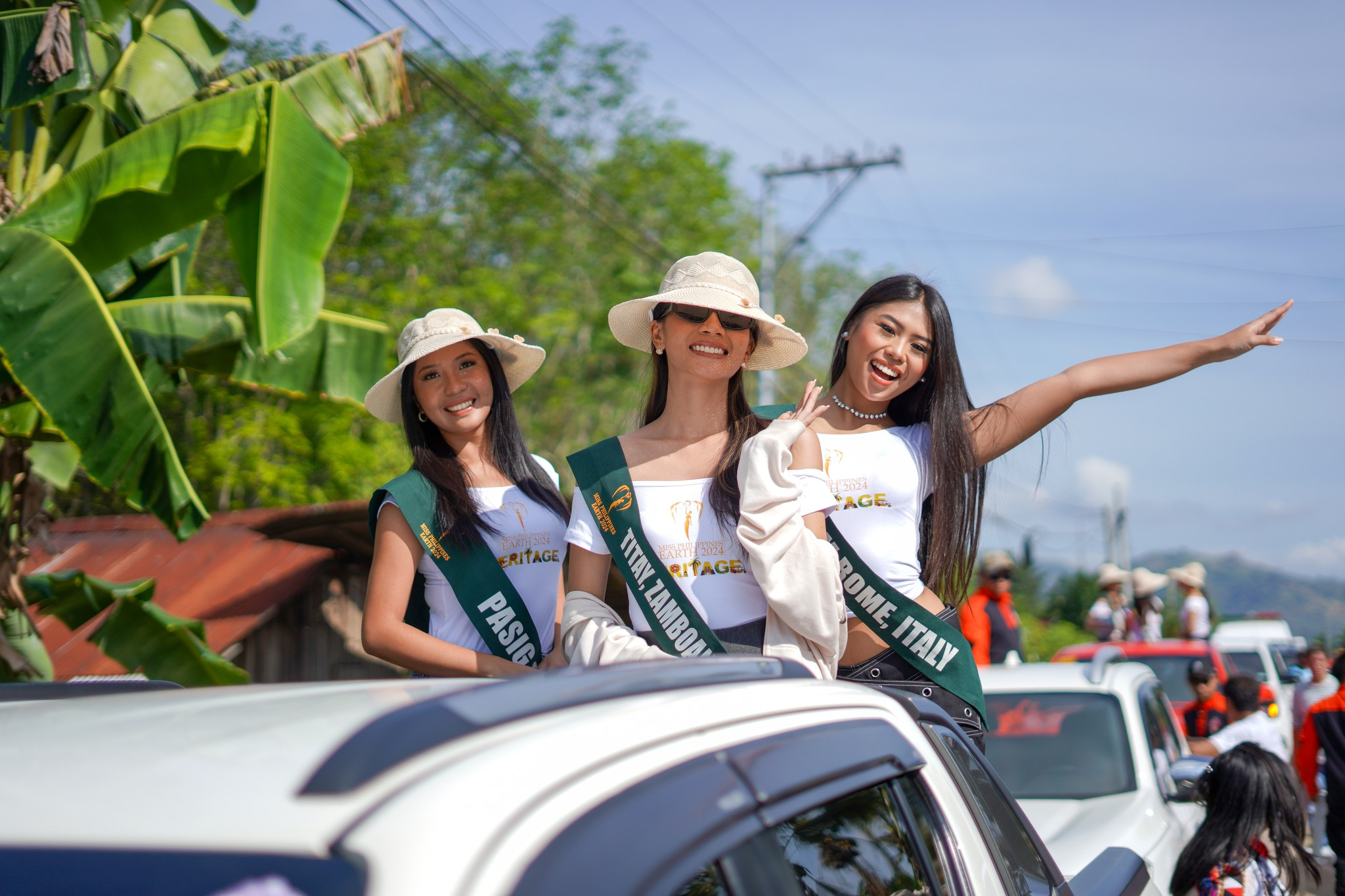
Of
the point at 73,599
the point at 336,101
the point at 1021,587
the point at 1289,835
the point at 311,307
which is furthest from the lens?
the point at 1021,587

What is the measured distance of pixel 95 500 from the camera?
18.1m

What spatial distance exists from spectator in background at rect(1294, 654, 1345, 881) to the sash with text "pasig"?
12.1 feet

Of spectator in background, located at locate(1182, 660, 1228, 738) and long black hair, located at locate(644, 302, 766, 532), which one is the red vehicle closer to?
spectator in background, located at locate(1182, 660, 1228, 738)

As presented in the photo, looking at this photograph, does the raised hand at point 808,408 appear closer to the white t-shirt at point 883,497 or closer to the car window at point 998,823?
the white t-shirt at point 883,497

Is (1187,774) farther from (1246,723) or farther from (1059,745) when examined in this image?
(1246,723)

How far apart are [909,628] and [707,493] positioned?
0.66 metres

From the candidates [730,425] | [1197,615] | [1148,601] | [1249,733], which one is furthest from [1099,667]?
[1148,601]

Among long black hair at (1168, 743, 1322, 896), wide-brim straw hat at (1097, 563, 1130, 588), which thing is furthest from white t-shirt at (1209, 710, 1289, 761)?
wide-brim straw hat at (1097, 563, 1130, 588)

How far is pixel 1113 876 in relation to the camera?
9.12 feet

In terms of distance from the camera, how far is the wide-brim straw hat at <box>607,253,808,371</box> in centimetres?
298

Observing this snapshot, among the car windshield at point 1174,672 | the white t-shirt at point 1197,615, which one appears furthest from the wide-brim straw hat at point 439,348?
the white t-shirt at point 1197,615

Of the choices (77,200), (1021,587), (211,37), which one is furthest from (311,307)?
(1021,587)

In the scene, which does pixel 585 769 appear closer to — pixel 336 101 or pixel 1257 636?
pixel 336 101

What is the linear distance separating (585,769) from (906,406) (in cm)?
241
